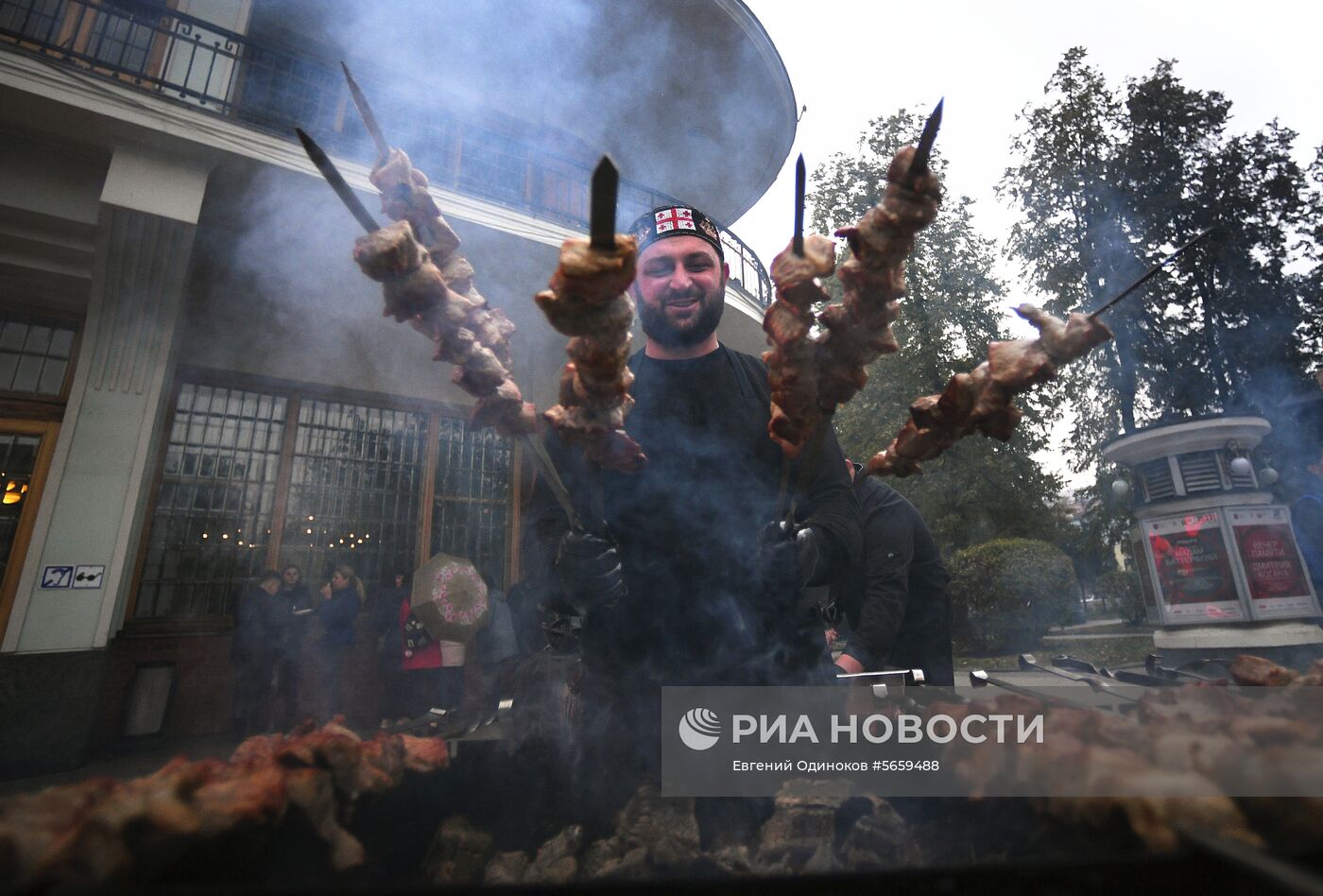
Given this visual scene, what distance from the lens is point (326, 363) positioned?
7.91 metres

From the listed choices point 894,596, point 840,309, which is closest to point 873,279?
point 840,309

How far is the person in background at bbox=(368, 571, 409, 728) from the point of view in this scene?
7000 mm

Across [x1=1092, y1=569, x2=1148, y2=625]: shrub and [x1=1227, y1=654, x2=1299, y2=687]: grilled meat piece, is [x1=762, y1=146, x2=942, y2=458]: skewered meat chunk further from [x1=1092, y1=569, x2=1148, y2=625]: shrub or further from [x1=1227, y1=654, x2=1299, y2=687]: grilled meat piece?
[x1=1092, y1=569, x2=1148, y2=625]: shrub

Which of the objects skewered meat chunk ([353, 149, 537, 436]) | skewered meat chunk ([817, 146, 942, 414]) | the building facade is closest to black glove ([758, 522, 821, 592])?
skewered meat chunk ([817, 146, 942, 414])

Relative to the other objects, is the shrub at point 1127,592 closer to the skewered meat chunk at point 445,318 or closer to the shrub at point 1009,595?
the shrub at point 1009,595

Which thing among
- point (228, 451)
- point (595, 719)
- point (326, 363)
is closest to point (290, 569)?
point (228, 451)

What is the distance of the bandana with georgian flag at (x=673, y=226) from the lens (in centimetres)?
246

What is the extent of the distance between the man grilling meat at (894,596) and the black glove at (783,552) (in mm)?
1752

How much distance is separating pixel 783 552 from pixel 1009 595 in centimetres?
1412

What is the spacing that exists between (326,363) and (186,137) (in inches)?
119

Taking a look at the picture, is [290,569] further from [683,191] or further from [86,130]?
[683,191]

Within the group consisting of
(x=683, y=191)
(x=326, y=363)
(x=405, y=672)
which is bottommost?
(x=405, y=672)

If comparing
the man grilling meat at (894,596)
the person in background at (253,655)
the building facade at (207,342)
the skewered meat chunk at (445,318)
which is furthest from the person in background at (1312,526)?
the person in background at (253,655)

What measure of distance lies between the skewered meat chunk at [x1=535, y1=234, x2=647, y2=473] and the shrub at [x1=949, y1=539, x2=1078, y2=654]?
13.7 m
